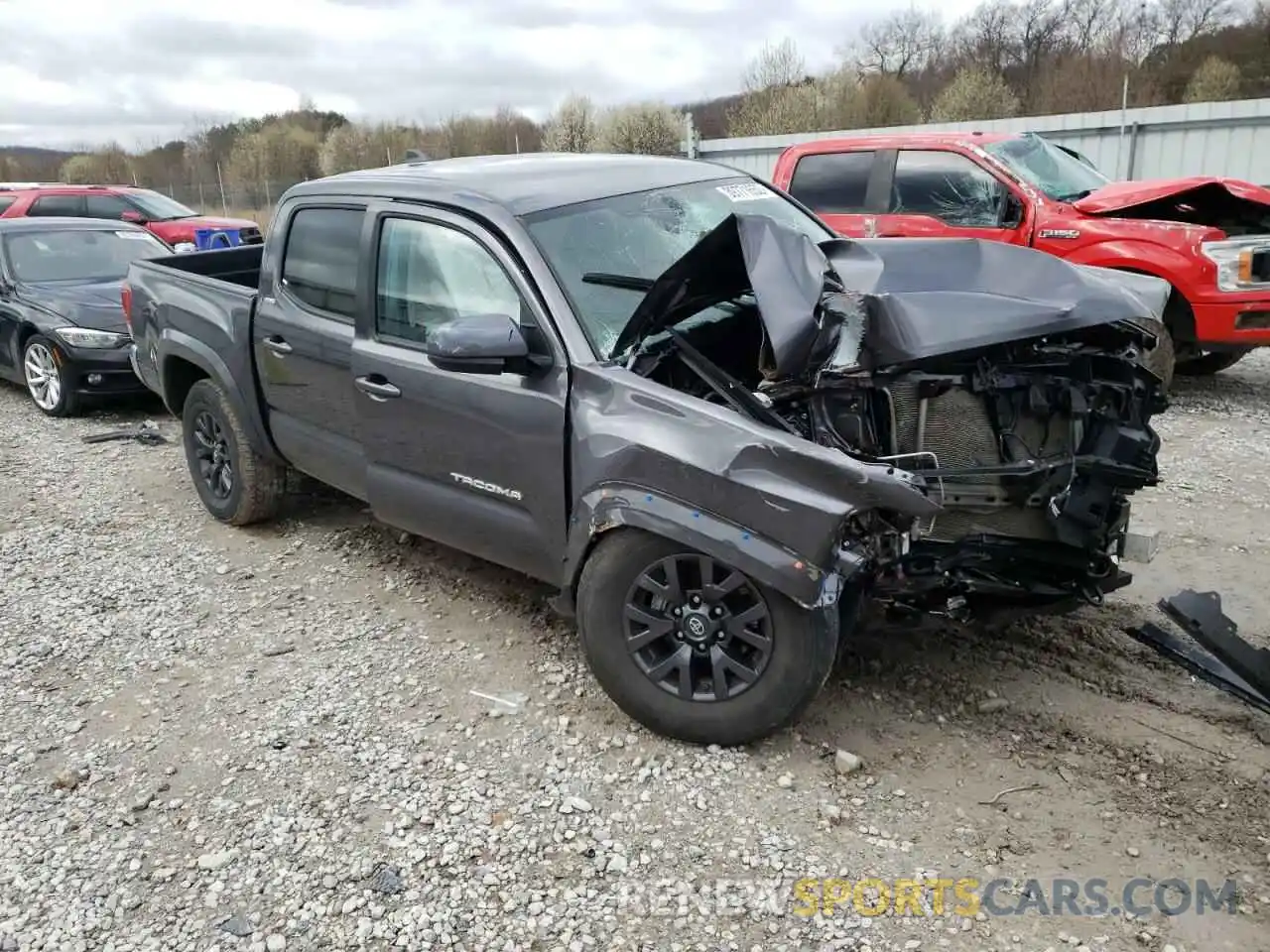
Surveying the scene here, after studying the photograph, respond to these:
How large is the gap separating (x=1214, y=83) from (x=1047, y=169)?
29278mm

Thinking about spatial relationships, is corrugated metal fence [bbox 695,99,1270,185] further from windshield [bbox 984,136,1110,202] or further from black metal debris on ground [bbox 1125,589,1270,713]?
black metal debris on ground [bbox 1125,589,1270,713]

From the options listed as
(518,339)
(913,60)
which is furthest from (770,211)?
(913,60)

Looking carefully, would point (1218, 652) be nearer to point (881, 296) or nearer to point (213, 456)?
point (881, 296)

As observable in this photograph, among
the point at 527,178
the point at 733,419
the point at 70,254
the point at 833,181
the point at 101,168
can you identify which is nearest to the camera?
the point at 733,419

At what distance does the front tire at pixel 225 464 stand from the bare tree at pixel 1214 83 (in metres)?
32.9

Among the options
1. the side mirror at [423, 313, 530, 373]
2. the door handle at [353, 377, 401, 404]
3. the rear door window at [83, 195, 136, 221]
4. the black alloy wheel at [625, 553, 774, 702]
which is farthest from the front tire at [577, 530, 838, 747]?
the rear door window at [83, 195, 136, 221]

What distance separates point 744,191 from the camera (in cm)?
448

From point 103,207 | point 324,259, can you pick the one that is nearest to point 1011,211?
point 324,259

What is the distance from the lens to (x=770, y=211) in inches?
176

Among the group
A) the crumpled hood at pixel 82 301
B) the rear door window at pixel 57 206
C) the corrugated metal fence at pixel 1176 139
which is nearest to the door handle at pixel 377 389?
the crumpled hood at pixel 82 301

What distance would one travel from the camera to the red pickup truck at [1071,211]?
6.84 m

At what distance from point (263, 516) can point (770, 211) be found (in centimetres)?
316

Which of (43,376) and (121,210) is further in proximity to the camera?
(121,210)

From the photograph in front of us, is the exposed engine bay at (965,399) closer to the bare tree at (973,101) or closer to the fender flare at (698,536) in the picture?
the fender flare at (698,536)
